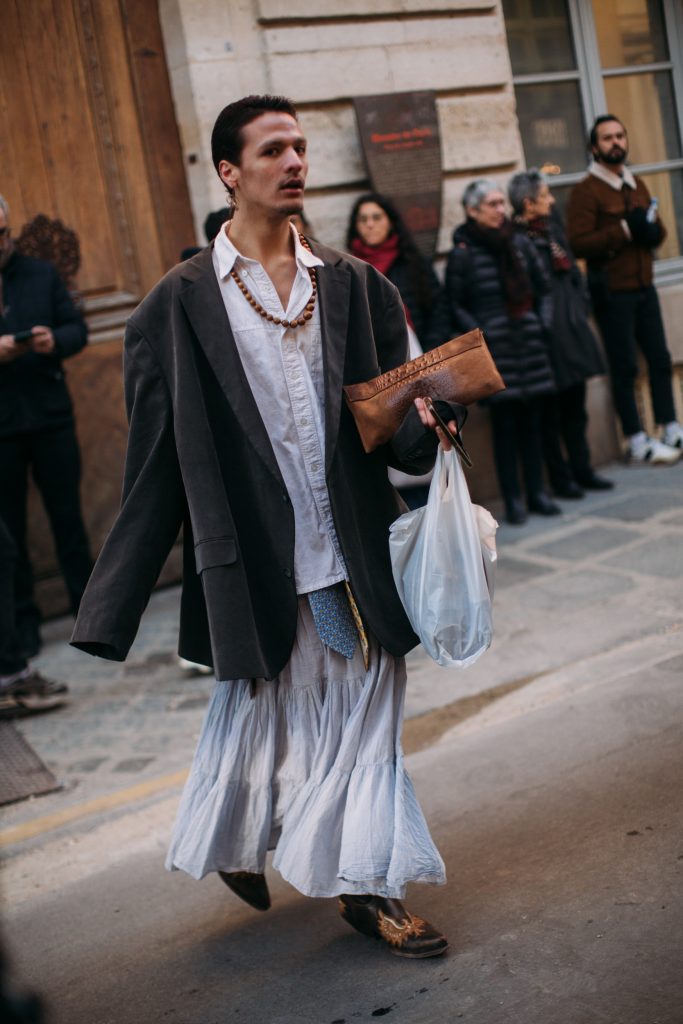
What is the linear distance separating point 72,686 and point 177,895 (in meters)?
2.15

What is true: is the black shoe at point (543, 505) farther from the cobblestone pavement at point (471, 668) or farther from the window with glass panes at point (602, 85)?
the window with glass panes at point (602, 85)

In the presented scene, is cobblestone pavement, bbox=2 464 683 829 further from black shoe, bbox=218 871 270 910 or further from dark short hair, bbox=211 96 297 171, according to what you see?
dark short hair, bbox=211 96 297 171

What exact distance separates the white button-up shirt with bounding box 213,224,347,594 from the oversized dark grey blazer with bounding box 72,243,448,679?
4cm

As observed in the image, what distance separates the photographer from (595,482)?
782 centimetres

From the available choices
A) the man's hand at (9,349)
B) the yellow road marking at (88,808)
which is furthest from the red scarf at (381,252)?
the yellow road marking at (88,808)

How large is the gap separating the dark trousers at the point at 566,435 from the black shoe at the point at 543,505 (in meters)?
0.35

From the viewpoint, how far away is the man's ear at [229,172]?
3006 mm

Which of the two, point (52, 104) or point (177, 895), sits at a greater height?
point (52, 104)

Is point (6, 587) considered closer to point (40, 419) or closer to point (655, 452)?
point (40, 419)

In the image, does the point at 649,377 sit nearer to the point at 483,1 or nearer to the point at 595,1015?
the point at 483,1

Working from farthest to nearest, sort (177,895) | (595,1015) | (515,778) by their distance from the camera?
1. (515,778)
2. (177,895)
3. (595,1015)

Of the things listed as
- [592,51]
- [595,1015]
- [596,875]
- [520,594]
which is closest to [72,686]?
[520,594]

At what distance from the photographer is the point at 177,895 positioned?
11.8 feet

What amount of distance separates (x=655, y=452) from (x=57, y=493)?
412cm
